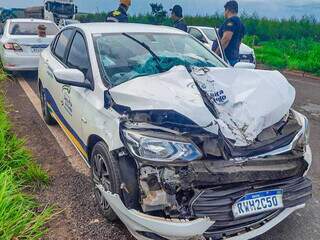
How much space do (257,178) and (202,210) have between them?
0.45 m

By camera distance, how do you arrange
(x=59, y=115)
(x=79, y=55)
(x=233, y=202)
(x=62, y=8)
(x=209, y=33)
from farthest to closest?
(x=62, y=8)
(x=209, y=33)
(x=59, y=115)
(x=79, y=55)
(x=233, y=202)

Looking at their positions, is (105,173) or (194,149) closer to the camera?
(194,149)

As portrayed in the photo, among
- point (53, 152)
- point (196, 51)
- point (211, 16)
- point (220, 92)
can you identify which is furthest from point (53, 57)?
point (211, 16)

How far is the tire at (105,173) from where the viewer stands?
277 cm

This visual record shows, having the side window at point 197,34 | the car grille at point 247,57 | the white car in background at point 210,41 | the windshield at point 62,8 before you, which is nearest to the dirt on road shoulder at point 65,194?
the white car in background at point 210,41

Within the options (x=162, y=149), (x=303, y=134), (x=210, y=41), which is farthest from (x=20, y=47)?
(x=303, y=134)

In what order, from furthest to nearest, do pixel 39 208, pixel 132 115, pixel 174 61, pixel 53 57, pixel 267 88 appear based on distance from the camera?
pixel 53 57, pixel 174 61, pixel 39 208, pixel 267 88, pixel 132 115

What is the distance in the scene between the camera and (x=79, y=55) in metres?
4.02

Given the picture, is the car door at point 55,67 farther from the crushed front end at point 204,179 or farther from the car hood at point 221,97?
the crushed front end at point 204,179

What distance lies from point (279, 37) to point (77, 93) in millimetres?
Result: 19111

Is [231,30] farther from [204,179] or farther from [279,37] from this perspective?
[279,37]

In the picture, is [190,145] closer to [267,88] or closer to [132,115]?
[132,115]

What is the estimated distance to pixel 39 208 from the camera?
3.34 metres

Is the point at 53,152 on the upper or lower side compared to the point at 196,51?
lower
